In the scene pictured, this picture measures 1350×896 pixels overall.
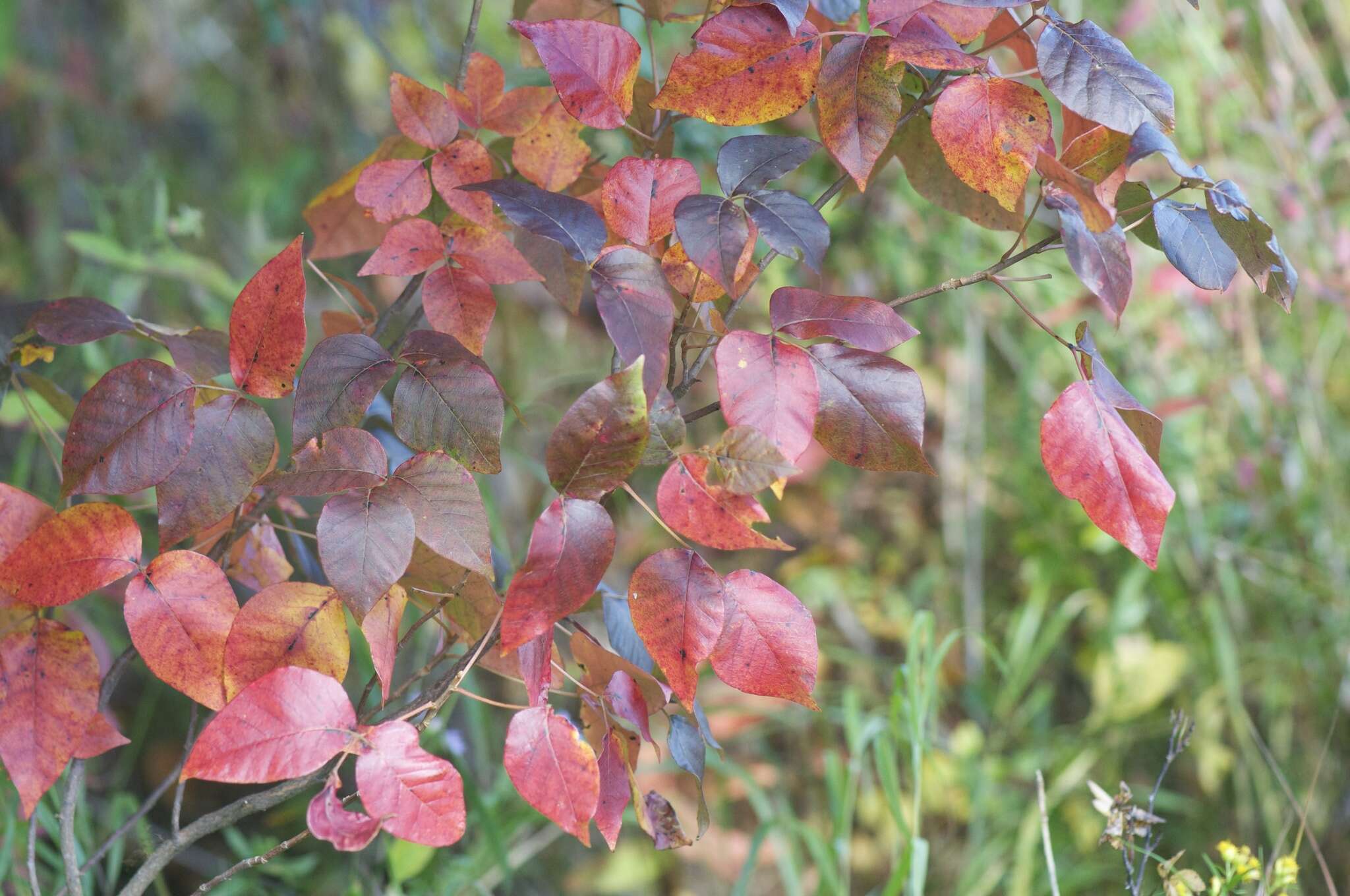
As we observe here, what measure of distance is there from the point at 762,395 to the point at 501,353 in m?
1.39

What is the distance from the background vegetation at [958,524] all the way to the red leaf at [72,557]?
42 centimetres

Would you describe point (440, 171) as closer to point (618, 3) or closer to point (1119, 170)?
point (618, 3)

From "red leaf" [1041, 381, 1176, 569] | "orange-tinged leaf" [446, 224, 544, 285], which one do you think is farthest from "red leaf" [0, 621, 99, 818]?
"red leaf" [1041, 381, 1176, 569]

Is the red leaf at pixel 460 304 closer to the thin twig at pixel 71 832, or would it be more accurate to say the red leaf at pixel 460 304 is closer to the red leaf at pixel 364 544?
the red leaf at pixel 364 544

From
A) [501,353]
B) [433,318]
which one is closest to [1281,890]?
[433,318]

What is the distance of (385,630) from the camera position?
18.1 inches

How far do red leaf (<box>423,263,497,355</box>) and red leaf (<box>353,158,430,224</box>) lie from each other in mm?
30

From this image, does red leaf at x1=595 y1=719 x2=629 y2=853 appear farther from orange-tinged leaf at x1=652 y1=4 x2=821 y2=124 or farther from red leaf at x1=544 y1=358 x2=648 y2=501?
orange-tinged leaf at x1=652 y1=4 x2=821 y2=124

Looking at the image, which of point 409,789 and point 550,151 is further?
point 550,151

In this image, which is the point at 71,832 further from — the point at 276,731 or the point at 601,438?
the point at 601,438

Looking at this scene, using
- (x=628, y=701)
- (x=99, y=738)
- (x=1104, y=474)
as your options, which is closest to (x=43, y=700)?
(x=99, y=738)

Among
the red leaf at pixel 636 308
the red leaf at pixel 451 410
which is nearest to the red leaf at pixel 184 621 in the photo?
the red leaf at pixel 451 410

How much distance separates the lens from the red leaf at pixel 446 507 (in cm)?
42

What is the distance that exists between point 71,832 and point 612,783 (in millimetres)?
312
